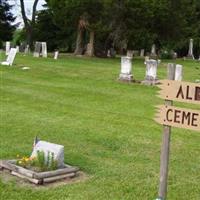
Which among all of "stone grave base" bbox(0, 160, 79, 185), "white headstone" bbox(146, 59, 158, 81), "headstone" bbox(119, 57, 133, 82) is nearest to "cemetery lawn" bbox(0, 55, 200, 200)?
"stone grave base" bbox(0, 160, 79, 185)

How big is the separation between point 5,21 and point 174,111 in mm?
56094

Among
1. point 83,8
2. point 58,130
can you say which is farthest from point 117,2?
point 58,130

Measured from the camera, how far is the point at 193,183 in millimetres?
7164

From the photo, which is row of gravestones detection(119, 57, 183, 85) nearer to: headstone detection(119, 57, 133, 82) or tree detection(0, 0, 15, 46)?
headstone detection(119, 57, 133, 82)

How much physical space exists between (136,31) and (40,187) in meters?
34.5

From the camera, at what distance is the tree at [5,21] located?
193 ft

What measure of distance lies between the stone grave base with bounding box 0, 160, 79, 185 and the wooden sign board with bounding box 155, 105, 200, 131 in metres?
1.93

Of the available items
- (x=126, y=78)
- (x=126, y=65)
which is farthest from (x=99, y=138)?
(x=126, y=65)

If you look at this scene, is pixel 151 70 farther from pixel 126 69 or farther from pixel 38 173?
Result: pixel 38 173

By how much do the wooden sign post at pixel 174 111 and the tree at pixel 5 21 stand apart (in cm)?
5433

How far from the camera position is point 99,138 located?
975 cm

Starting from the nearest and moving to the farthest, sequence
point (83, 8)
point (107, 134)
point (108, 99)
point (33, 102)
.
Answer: point (107, 134) → point (33, 102) → point (108, 99) → point (83, 8)

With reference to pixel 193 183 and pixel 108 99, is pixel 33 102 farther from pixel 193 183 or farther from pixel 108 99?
pixel 193 183

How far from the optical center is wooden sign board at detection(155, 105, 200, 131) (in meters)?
5.30
